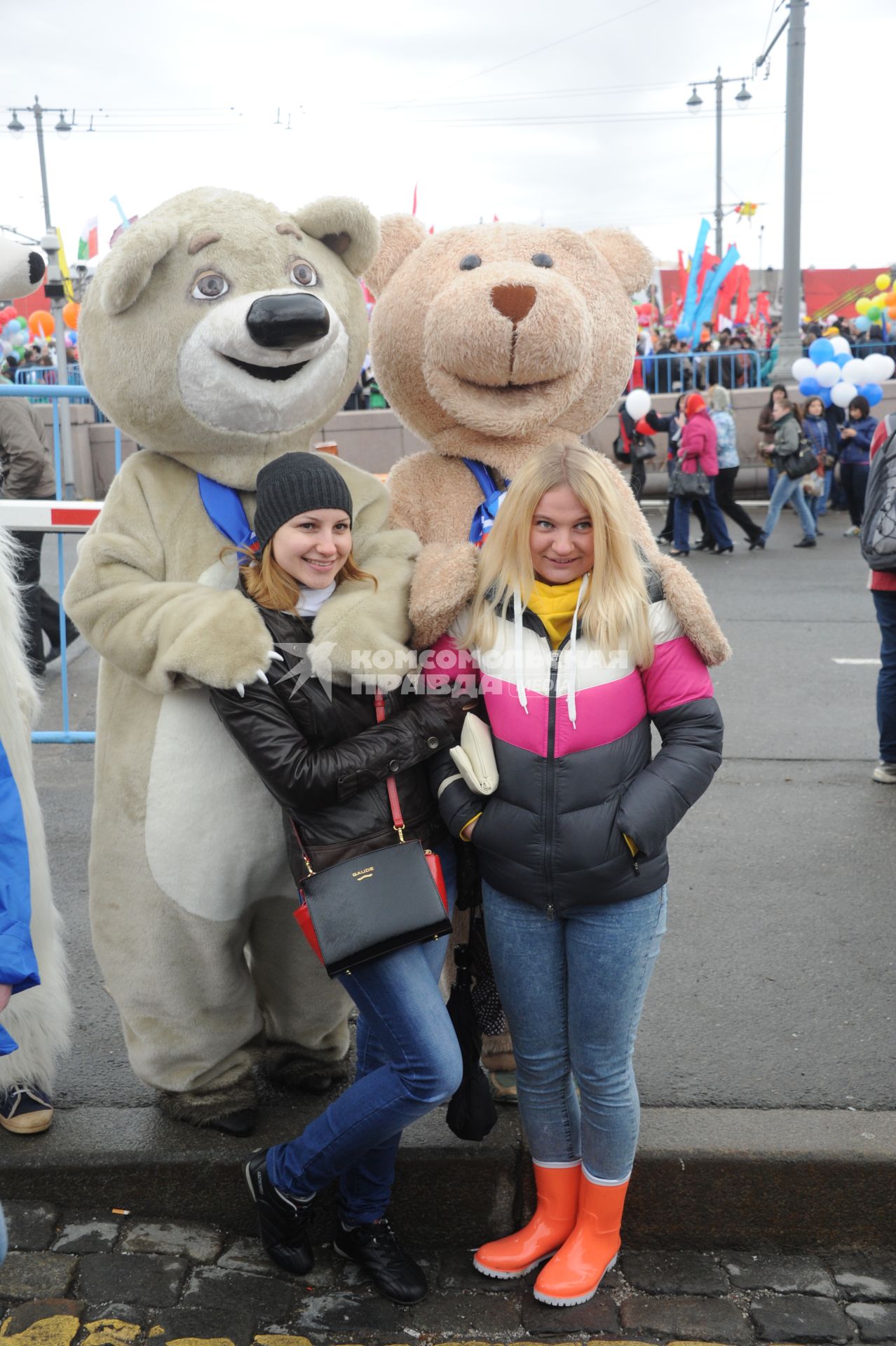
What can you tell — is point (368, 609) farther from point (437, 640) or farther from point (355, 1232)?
point (355, 1232)

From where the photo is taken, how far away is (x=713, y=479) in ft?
42.1

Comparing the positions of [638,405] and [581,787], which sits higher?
[638,405]

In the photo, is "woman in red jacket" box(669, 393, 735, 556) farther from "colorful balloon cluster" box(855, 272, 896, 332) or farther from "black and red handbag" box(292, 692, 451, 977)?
"black and red handbag" box(292, 692, 451, 977)

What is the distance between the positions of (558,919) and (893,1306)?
120 centimetres

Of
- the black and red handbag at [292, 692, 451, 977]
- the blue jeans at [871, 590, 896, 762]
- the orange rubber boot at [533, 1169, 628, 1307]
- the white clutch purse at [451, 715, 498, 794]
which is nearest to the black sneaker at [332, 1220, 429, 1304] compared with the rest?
the orange rubber boot at [533, 1169, 628, 1307]

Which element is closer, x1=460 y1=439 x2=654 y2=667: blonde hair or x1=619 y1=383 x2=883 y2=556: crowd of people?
x1=460 y1=439 x2=654 y2=667: blonde hair

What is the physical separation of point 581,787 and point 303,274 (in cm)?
141

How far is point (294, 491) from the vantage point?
2.55 meters

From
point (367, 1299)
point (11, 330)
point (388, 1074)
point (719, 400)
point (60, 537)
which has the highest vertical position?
point (11, 330)

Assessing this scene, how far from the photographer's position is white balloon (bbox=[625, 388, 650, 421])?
49.4ft

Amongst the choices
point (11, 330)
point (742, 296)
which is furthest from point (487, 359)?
point (11, 330)

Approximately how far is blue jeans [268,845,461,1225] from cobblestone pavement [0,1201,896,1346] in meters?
0.30

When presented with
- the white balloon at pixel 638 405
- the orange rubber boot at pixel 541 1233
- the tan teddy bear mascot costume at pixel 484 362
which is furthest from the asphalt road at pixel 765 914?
the white balloon at pixel 638 405

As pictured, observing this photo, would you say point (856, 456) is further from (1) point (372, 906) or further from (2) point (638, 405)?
(1) point (372, 906)
